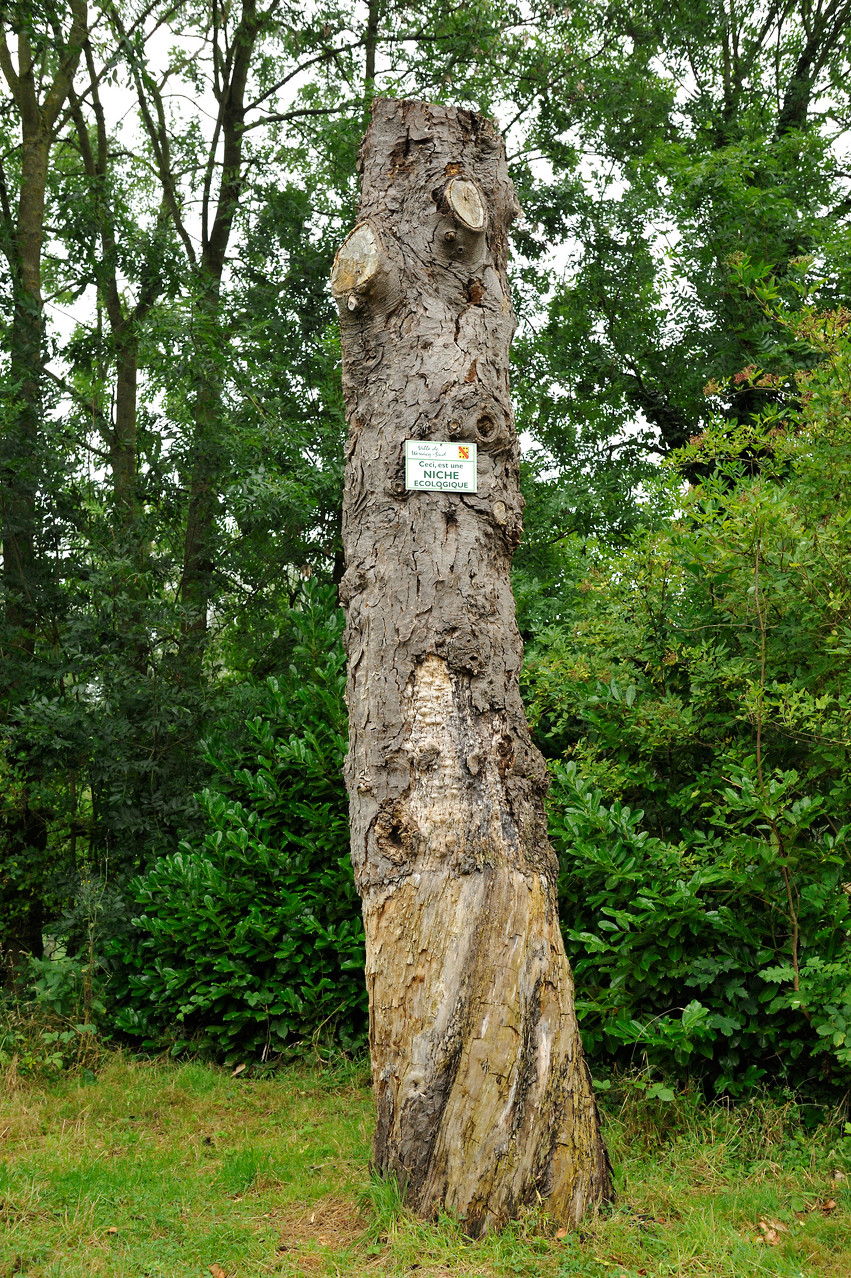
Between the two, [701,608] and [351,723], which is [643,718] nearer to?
[701,608]

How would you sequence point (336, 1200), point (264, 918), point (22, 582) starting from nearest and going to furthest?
point (336, 1200), point (264, 918), point (22, 582)

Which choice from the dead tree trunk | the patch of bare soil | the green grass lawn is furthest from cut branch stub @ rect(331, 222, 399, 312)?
the patch of bare soil

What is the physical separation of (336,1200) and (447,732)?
5.36 feet

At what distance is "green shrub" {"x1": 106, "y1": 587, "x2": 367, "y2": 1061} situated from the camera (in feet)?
17.2

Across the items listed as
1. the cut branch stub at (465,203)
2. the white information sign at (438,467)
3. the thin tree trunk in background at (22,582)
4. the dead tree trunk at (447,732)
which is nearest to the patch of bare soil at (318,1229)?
the dead tree trunk at (447,732)

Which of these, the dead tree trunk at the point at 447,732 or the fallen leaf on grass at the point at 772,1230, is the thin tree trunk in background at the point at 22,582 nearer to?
the dead tree trunk at the point at 447,732

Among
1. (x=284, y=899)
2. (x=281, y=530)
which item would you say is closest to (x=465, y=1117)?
(x=284, y=899)

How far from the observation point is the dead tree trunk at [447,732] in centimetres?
296

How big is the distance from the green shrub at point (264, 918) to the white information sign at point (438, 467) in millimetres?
2373

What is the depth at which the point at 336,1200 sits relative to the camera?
3309mm

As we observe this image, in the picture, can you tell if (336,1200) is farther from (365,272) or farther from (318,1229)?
(365,272)

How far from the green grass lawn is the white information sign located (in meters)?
2.26

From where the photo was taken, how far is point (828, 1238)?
301cm

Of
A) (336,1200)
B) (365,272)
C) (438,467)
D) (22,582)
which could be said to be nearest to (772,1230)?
(336,1200)
